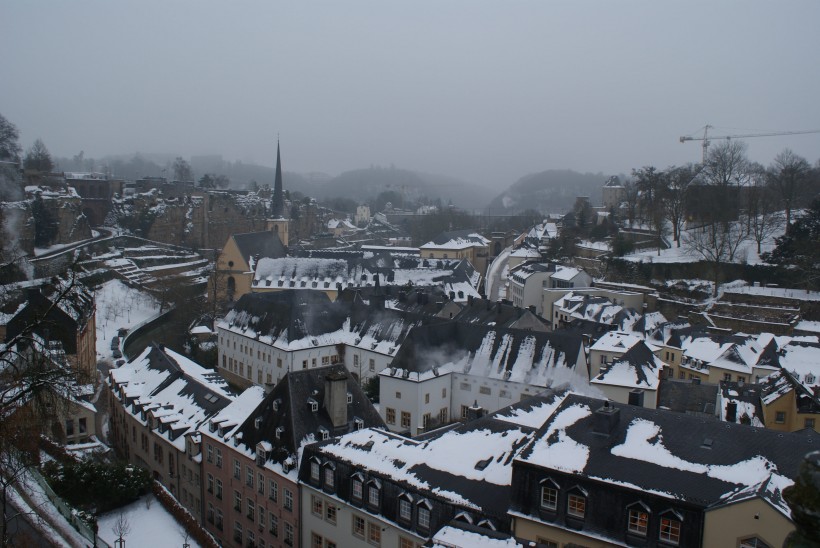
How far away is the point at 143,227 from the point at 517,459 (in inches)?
2962

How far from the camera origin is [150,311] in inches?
2313

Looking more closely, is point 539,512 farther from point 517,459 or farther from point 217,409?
point 217,409

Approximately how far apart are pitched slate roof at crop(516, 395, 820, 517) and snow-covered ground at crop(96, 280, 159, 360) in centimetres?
4027

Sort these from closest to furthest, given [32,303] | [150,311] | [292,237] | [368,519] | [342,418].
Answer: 1. [368,519]
2. [342,418]
3. [32,303]
4. [150,311]
5. [292,237]

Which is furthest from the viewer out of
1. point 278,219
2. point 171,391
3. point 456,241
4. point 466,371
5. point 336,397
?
point 456,241

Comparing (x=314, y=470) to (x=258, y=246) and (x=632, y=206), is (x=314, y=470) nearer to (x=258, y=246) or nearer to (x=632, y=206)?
(x=258, y=246)

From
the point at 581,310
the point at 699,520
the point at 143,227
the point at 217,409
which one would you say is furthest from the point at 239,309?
the point at 143,227

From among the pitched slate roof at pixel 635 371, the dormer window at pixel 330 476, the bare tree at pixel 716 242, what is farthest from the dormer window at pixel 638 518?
the bare tree at pixel 716 242

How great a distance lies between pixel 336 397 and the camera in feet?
74.0

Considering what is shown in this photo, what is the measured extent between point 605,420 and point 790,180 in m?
53.4

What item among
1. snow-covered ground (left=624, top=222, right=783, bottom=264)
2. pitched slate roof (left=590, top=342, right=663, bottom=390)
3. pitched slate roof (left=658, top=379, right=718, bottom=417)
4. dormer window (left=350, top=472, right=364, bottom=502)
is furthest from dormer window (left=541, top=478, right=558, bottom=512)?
snow-covered ground (left=624, top=222, right=783, bottom=264)

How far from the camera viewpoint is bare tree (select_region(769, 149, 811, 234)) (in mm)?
58281

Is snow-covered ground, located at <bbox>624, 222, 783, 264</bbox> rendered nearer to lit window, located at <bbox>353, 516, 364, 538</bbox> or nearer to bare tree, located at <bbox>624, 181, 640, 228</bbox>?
bare tree, located at <bbox>624, 181, 640, 228</bbox>

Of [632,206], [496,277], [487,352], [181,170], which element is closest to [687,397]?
[487,352]
